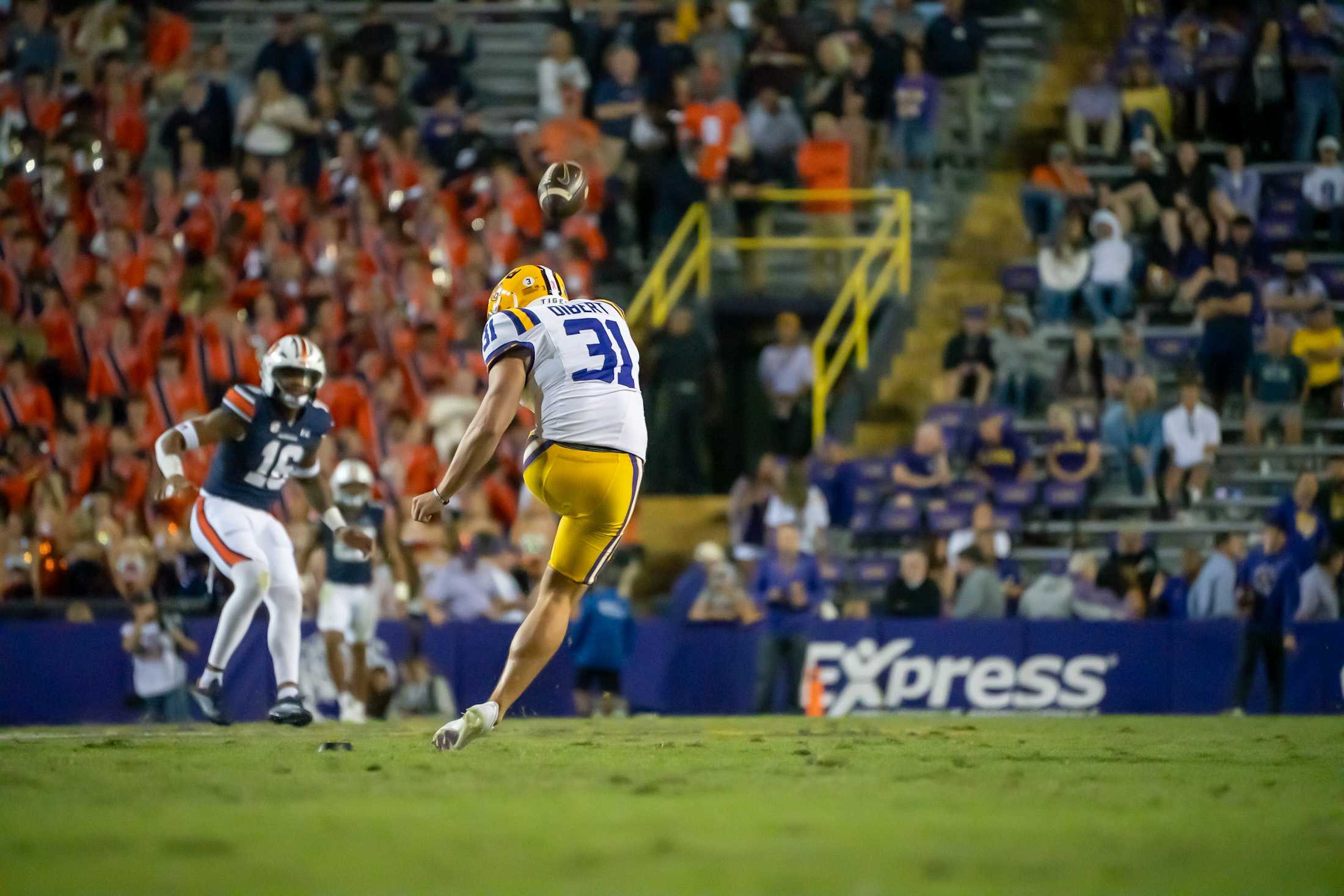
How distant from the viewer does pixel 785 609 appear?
17031 millimetres

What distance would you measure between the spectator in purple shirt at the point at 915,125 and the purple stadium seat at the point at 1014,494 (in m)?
4.12

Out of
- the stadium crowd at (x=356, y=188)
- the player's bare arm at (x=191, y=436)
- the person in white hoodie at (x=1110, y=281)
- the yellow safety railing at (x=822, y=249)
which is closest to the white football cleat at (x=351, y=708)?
the stadium crowd at (x=356, y=188)

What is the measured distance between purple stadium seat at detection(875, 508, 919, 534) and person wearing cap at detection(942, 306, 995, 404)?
1581mm

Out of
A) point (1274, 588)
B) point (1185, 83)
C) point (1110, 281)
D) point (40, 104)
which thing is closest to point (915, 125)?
point (1110, 281)

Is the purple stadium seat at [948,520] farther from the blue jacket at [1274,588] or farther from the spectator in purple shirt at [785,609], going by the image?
the blue jacket at [1274,588]

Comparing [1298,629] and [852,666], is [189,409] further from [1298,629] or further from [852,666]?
[1298,629]

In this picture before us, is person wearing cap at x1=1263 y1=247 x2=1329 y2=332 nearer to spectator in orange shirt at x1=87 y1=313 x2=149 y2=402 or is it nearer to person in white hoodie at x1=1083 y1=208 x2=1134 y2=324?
person in white hoodie at x1=1083 y1=208 x2=1134 y2=324

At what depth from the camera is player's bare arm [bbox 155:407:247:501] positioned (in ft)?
37.6

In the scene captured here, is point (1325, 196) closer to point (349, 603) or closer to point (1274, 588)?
point (1274, 588)

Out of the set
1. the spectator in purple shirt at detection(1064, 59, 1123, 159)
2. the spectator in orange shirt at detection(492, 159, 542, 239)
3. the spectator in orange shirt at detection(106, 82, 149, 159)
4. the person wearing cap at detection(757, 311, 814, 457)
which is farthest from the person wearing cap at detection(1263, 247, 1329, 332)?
the spectator in orange shirt at detection(106, 82, 149, 159)

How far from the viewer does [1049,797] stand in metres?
7.73

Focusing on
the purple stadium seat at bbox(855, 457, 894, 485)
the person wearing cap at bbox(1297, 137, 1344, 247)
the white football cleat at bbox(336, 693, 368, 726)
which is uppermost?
the person wearing cap at bbox(1297, 137, 1344, 247)

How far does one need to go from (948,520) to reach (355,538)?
8.25 meters

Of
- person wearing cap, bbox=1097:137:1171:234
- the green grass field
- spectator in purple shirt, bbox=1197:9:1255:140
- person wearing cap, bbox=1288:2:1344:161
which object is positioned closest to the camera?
the green grass field
